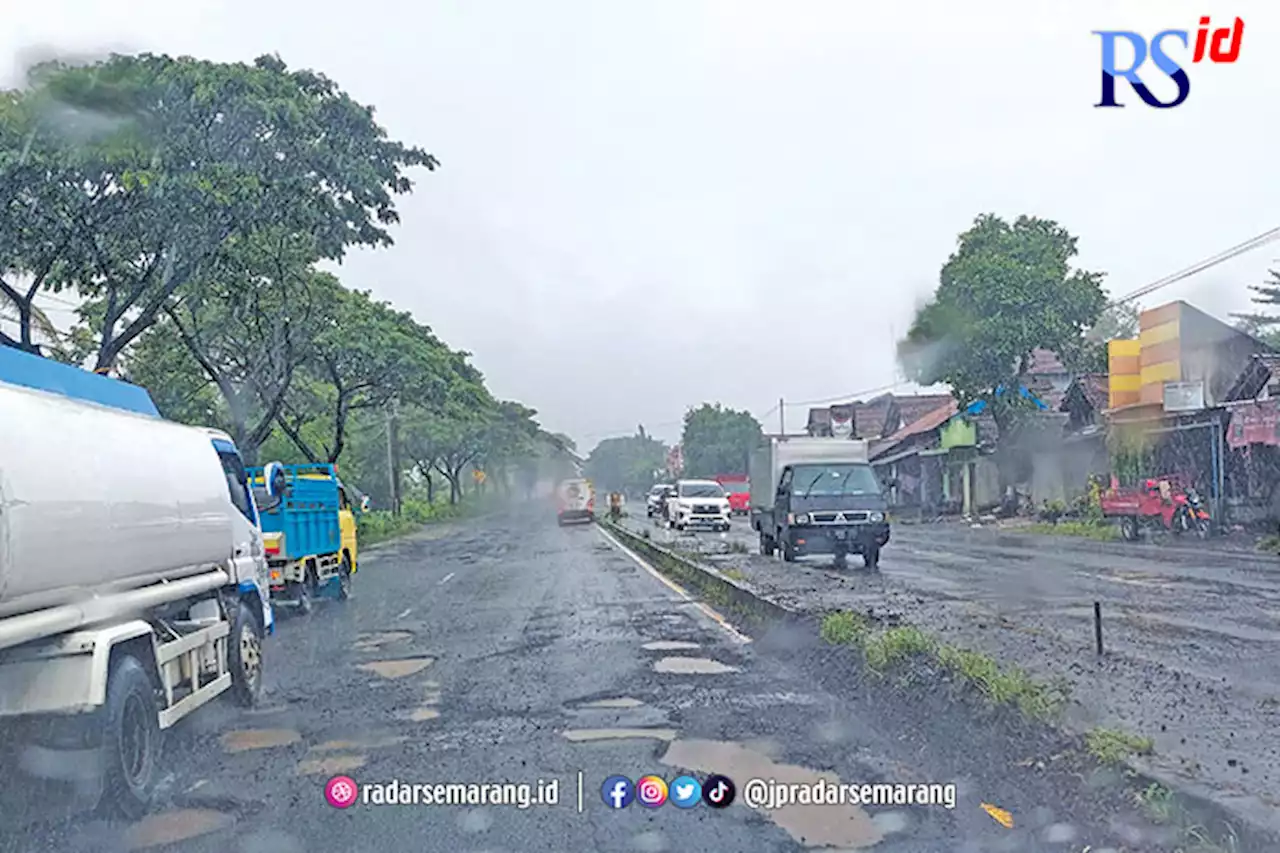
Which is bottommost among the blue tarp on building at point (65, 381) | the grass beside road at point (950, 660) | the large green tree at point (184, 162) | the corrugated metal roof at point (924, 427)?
the grass beside road at point (950, 660)

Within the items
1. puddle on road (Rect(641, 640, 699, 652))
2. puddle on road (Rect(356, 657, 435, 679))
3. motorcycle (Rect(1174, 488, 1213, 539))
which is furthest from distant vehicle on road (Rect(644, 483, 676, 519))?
puddle on road (Rect(356, 657, 435, 679))

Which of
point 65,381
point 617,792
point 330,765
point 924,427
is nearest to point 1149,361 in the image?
point 924,427

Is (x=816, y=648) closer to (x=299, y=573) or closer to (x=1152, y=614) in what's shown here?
(x=1152, y=614)

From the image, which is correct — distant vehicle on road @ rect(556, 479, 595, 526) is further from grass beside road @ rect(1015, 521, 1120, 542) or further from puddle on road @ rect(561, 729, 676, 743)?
puddle on road @ rect(561, 729, 676, 743)

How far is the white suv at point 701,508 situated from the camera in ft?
136

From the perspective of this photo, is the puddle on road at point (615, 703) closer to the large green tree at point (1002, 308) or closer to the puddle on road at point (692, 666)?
the puddle on road at point (692, 666)

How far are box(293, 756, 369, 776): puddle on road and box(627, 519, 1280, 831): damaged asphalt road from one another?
13.5 ft

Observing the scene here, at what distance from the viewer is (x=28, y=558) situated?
18.6ft

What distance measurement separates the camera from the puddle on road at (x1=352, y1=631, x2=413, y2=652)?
12.9 m

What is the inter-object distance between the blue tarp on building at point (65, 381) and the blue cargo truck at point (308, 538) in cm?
572

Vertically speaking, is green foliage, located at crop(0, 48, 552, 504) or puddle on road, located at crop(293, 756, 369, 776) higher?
green foliage, located at crop(0, 48, 552, 504)

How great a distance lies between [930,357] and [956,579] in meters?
22.9

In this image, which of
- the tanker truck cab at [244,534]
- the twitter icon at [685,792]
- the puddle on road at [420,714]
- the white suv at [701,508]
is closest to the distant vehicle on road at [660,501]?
the white suv at [701,508]

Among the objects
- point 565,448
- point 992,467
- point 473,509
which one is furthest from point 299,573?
point 565,448
